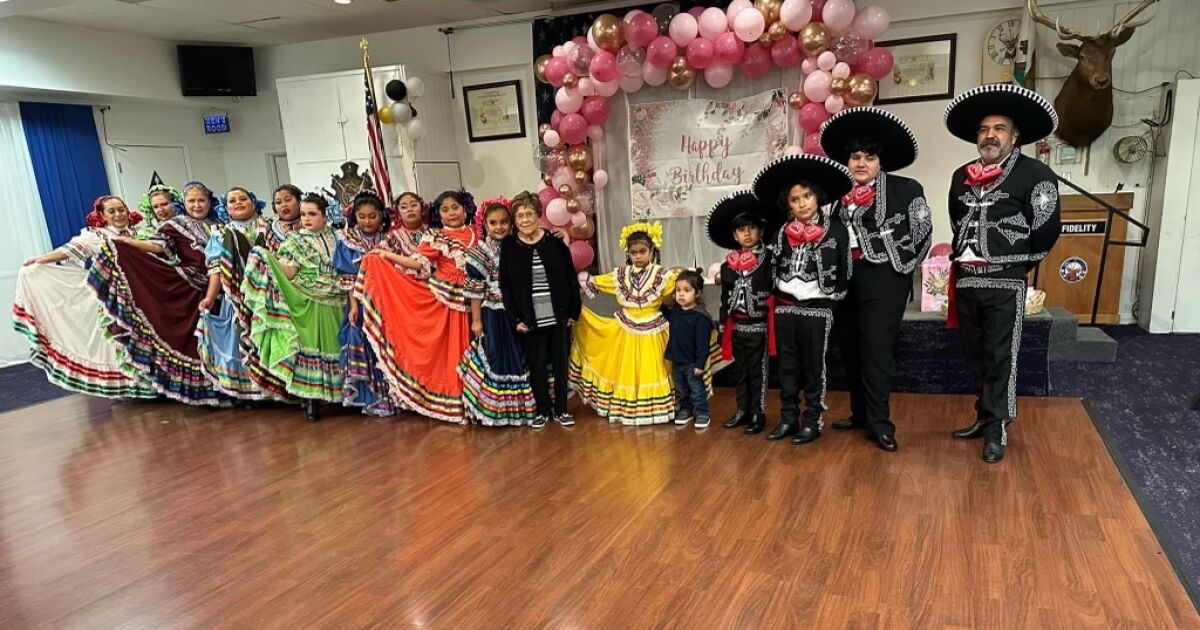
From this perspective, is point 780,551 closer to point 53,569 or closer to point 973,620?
point 973,620

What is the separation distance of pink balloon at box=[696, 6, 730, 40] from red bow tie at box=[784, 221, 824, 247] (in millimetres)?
2671

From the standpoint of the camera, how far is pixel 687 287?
3.99 meters

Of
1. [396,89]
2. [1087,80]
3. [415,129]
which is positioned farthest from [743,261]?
[396,89]

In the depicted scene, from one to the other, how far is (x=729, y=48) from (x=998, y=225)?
→ 2.96 meters

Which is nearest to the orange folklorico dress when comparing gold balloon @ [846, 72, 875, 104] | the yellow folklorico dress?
the yellow folklorico dress

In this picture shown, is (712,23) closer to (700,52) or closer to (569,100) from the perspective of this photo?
(700,52)

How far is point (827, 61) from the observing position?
5.36 m

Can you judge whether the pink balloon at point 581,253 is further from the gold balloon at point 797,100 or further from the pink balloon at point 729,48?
the gold balloon at point 797,100

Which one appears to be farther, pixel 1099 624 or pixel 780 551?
pixel 780 551

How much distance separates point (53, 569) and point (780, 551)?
293 centimetres

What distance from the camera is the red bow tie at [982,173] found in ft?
10.6

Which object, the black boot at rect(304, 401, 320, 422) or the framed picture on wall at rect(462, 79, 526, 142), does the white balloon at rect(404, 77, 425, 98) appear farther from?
the black boot at rect(304, 401, 320, 422)

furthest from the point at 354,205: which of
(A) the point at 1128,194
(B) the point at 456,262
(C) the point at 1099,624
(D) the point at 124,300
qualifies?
(A) the point at 1128,194

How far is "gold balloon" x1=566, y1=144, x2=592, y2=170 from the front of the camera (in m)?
6.29
